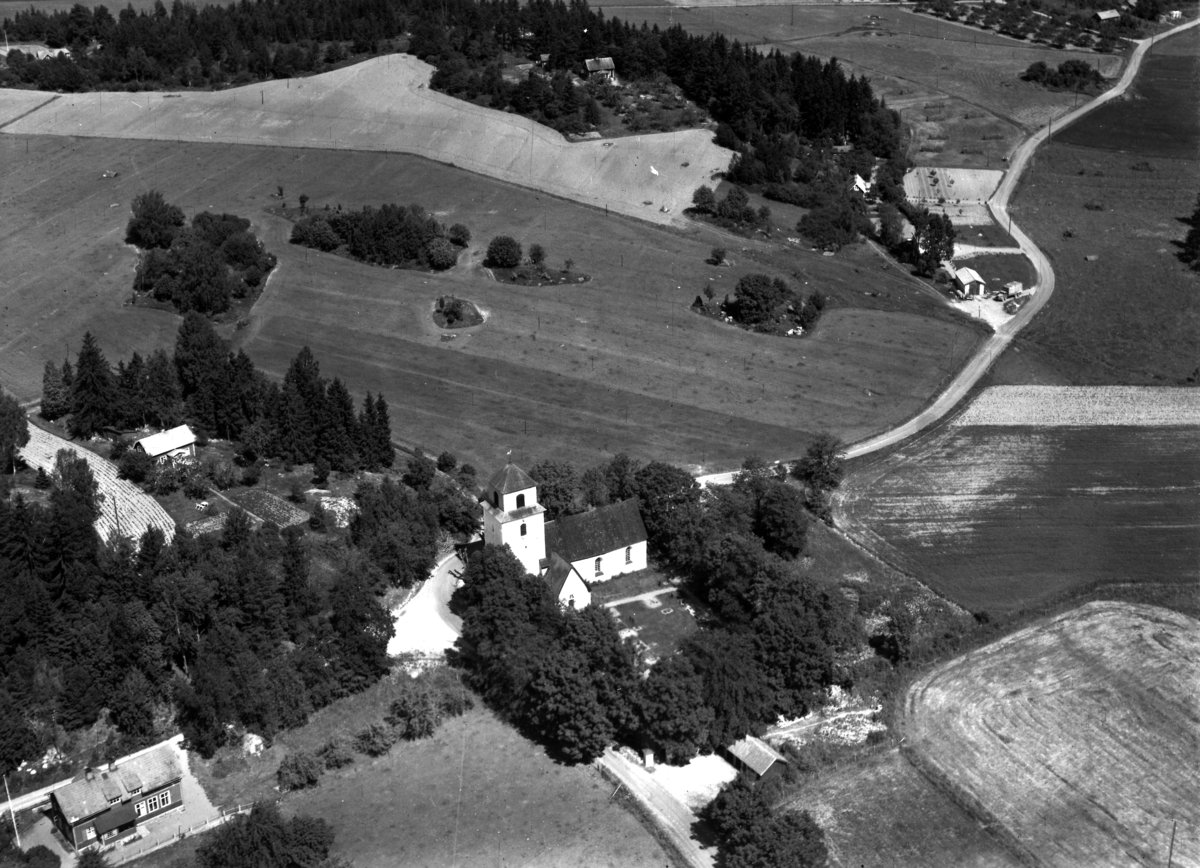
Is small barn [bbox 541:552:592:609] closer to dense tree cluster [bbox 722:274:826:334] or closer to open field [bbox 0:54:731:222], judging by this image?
dense tree cluster [bbox 722:274:826:334]

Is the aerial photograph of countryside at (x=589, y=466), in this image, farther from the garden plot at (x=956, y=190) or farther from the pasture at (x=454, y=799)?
the garden plot at (x=956, y=190)

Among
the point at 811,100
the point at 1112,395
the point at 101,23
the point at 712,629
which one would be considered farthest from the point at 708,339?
the point at 101,23

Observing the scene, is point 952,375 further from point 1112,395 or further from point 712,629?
point 712,629

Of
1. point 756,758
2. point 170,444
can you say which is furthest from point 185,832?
point 170,444

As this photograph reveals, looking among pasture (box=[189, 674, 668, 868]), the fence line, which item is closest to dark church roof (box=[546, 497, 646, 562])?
pasture (box=[189, 674, 668, 868])

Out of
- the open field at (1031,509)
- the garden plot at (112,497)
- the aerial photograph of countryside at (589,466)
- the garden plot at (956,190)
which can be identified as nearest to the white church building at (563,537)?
the aerial photograph of countryside at (589,466)

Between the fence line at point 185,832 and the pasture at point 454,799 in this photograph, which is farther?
the fence line at point 185,832

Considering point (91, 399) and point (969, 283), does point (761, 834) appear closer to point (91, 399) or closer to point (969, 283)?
point (91, 399)
